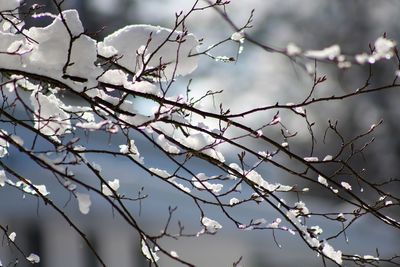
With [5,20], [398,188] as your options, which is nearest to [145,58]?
[5,20]

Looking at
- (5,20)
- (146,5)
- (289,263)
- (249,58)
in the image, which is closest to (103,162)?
(289,263)

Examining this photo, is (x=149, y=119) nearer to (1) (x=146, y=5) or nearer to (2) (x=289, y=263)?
(2) (x=289, y=263)

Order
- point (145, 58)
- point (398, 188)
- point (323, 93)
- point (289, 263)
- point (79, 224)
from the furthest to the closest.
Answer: point (323, 93) < point (398, 188) < point (289, 263) < point (79, 224) < point (145, 58)

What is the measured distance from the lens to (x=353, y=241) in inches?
629

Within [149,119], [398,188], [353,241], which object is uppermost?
[398,188]

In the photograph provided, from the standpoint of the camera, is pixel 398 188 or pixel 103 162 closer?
pixel 103 162

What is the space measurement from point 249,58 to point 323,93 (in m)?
2.72

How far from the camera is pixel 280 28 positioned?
24891 mm

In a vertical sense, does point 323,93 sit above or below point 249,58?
below

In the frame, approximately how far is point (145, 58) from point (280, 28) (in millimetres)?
21477

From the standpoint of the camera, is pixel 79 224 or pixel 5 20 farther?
pixel 79 224

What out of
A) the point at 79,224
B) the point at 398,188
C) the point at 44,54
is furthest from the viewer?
the point at 398,188

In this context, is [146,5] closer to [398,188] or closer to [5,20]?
[398,188]

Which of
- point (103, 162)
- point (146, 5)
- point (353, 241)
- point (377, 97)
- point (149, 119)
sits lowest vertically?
point (149, 119)
